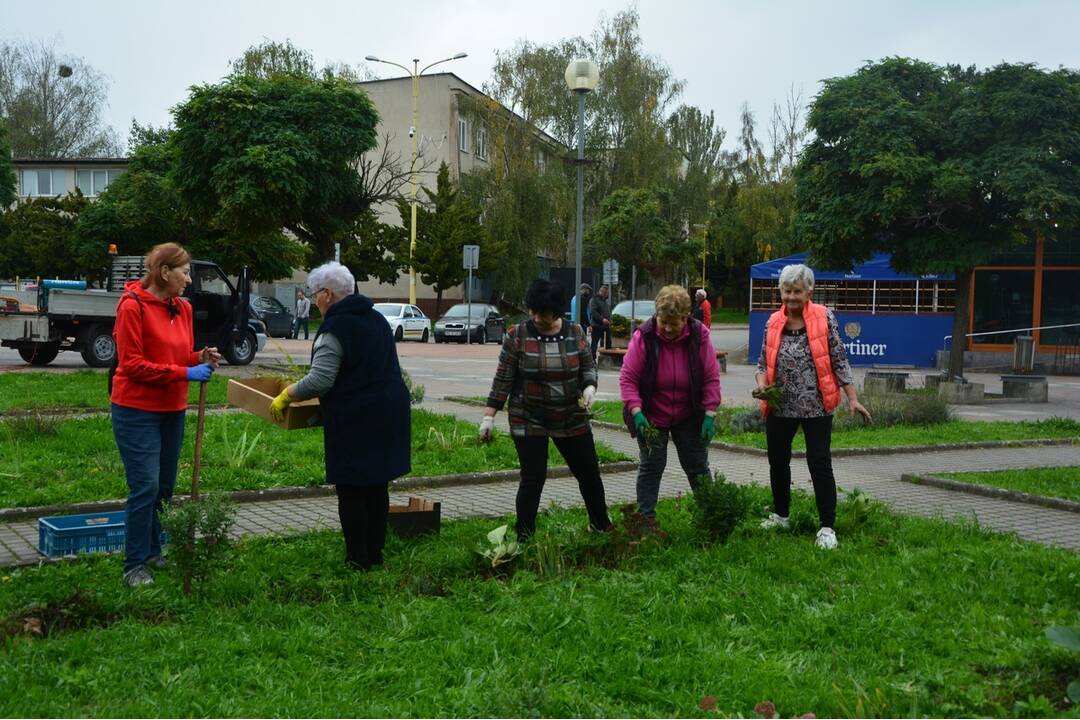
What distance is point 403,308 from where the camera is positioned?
131 feet

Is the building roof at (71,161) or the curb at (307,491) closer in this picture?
the curb at (307,491)

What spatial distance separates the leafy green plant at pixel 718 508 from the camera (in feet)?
21.0

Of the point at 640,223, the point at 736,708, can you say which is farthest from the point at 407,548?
the point at 640,223

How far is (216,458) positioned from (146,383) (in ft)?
13.2

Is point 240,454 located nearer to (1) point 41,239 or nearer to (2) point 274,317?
(2) point 274,317

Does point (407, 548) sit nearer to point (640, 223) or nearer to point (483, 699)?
point (483, 699)

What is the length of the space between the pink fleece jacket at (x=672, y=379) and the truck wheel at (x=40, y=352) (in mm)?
17126

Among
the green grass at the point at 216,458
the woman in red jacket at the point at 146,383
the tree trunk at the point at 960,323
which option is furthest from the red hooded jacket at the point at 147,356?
the tree trunk at the point at 960,323

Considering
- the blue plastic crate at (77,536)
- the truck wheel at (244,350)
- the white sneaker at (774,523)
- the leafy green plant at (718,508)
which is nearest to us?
the blue plastic crate at (77,536)

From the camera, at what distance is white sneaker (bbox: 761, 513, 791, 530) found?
7.01 m

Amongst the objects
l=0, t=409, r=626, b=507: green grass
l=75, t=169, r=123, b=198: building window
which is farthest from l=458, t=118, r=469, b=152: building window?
l=0, t=409, r=626, b=507: green grass

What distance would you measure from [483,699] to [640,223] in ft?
84.9

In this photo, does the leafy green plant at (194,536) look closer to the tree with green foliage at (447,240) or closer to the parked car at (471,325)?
the parked car at (471,325)

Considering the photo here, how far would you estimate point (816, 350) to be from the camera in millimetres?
6699
